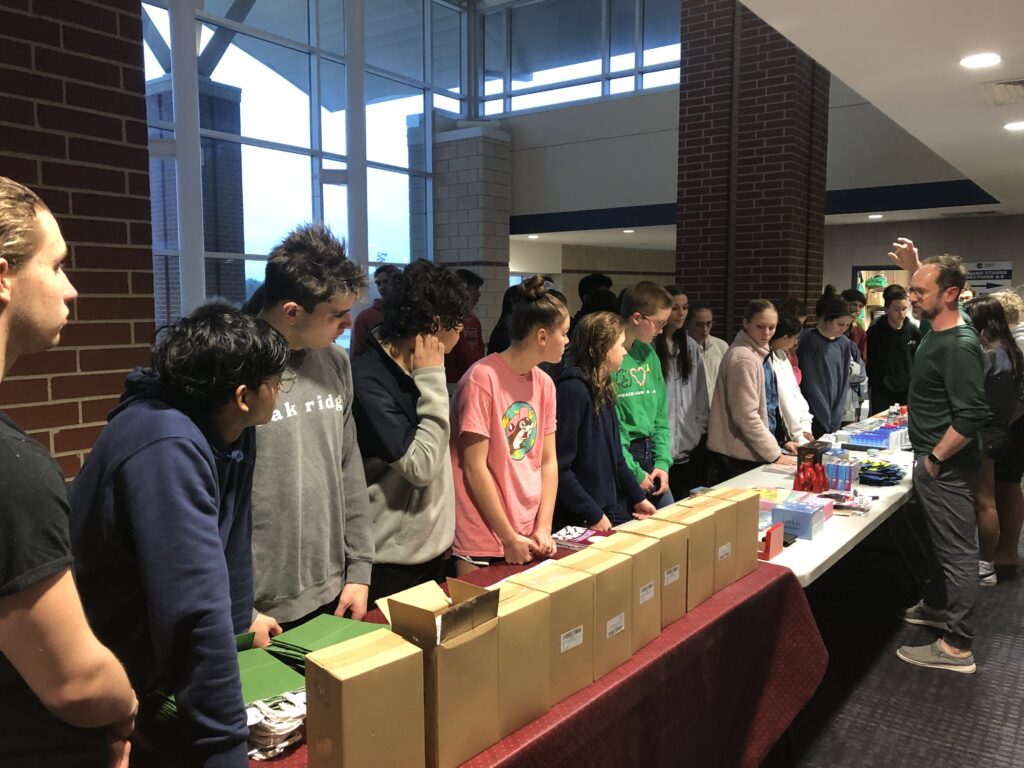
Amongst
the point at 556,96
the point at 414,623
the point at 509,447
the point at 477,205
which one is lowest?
the point at 414,623

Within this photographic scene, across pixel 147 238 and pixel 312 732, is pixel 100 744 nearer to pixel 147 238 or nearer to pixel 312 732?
pixel 312 732

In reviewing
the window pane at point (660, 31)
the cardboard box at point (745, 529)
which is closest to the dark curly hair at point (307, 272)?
the cardboard box at point (745, 529)

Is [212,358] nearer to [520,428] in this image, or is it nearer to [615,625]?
[615,625]

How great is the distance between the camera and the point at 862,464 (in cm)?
353

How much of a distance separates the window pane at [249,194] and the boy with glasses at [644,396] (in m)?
6.31

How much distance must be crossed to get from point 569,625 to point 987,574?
3.62 meters

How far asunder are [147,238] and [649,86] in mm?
9517

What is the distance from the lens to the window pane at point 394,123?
1067 centimetres

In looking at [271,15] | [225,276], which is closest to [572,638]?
[225,276]

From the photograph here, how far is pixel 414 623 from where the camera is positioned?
4.07ft

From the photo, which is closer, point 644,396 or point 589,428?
point 589,428

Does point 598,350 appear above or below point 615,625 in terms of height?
above

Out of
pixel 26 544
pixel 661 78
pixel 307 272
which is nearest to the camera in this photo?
pixel 26 544

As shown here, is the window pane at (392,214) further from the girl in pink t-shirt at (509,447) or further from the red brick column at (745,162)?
the girl in pink t-shirt at (509,447)
